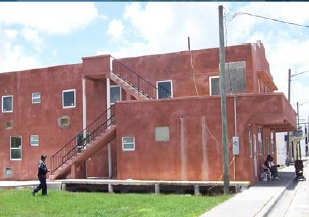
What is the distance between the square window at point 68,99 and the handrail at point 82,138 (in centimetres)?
206

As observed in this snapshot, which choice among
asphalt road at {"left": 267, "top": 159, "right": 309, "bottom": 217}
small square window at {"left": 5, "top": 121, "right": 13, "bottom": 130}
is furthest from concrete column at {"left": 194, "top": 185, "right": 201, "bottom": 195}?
small square window at {"left": 5, "top": 121, "right": 13, "bottom": 130}

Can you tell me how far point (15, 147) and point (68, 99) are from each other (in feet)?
15.9

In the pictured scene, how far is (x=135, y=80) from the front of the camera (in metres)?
26.4

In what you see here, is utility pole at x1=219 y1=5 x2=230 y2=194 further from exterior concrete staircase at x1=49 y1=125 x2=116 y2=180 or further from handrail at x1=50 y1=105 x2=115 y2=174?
handrail at x1=50 y1=105 x2=115 y2=174

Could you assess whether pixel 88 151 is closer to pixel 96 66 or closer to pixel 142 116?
pixel 142 116

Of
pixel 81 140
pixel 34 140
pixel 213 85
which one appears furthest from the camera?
pixel 34 140

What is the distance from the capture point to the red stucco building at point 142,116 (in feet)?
69.8

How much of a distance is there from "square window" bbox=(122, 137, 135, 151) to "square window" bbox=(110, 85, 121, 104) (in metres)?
3.97

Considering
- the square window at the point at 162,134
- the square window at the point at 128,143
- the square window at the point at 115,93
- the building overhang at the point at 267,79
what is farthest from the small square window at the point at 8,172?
the building overhang at the point at 267,79

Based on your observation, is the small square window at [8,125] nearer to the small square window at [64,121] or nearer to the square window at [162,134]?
the small square window at [64,121]

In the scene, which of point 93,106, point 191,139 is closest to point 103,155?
point 93,106

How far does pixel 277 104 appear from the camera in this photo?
2022 cm

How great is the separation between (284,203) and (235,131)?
17.8 feet

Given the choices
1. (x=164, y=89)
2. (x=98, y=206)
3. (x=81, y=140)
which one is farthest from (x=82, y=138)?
(x=98, y=206)
